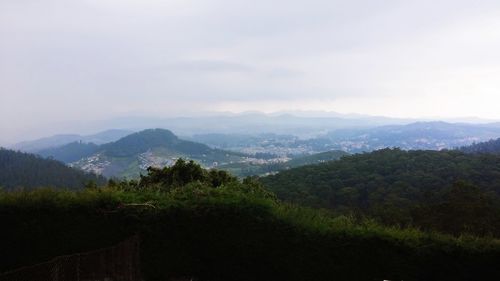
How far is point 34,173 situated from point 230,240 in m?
105

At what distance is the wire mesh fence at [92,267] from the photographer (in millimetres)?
7109

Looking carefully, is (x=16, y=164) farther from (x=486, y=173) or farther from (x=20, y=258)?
(x=20, y=258)

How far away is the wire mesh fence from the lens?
7.11 m

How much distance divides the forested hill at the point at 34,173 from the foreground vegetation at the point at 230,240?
3426 inches

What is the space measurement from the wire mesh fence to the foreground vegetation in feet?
1.17

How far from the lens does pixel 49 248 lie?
927 centimetres

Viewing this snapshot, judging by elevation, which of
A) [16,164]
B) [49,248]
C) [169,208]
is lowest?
[16,164]

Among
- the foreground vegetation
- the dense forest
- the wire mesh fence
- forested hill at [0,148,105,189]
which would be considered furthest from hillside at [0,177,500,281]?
forested hill at [0,148,105,189]

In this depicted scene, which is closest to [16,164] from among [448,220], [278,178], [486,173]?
[278,178]

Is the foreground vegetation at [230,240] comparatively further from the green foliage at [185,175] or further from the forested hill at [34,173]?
the forested hill at [34,173]

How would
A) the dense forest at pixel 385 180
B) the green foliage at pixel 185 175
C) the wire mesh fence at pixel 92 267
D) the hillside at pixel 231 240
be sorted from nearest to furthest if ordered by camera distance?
the wire mesh fence at pixel 92 267, the hillside at pixel 231 240, the green foliage at pixel 185 175, the dense forest at pixel 385 180

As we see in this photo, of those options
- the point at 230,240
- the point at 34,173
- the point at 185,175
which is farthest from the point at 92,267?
the point at 34,173

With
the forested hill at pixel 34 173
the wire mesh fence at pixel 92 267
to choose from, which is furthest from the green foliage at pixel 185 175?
the forested hill at pixel 34 173

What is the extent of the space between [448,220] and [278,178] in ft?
132
